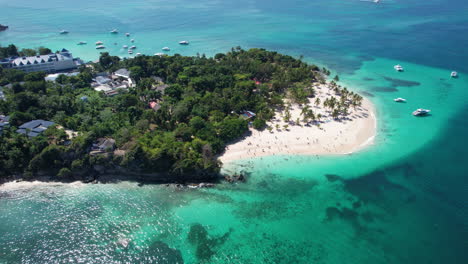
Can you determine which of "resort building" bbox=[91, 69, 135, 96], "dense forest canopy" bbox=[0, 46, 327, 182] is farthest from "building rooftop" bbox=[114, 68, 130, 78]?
"dense forest canopy" bbox=[0, 46, 327, 182]

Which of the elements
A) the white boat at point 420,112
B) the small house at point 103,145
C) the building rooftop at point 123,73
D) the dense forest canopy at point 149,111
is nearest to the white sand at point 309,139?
the dense forest canopy at point 149,111

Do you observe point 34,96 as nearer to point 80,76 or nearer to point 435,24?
point 80,76

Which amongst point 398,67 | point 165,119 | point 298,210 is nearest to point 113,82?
point 165,119

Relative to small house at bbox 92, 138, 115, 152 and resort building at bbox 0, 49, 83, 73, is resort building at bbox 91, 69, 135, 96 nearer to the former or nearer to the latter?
resort building at bbox 0, 49, 83, 73

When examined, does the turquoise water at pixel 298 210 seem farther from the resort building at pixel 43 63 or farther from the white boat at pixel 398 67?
the resort building at pixel 43 63

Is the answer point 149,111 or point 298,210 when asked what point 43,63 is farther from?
point 298,210

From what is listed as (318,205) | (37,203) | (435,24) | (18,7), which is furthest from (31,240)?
(18,7)
